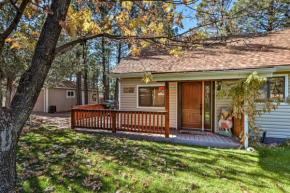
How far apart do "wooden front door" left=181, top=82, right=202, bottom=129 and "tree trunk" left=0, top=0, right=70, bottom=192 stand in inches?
229

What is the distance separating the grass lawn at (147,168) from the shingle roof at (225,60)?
9.48ft

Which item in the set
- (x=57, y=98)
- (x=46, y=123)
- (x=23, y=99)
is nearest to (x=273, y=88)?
(x=23, y=99)

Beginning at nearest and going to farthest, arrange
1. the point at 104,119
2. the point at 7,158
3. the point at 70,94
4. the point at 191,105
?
1. the point at 7,158
2. the point at 104,119
3. the point at 191,105
4. the point at 70,94

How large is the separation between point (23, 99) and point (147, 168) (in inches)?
109

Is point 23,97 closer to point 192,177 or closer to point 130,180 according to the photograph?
point 130,180

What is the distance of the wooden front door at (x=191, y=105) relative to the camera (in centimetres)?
707

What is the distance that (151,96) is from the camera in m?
7.60

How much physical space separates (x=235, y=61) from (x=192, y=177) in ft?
16.1

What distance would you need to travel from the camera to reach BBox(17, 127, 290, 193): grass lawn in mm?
3004

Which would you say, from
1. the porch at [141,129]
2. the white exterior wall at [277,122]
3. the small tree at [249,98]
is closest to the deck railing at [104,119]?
the porch at [141,129]

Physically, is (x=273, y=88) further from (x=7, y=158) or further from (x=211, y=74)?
(x=7, y=158)

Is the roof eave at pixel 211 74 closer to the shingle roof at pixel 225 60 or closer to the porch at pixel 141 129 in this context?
the shingle roof at pixel 225 60

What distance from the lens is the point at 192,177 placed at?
11.0 feet

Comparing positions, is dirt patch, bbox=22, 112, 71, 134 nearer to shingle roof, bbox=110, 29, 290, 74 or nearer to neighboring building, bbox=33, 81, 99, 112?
shingle roof, bbox=110, 29, 290, 74
